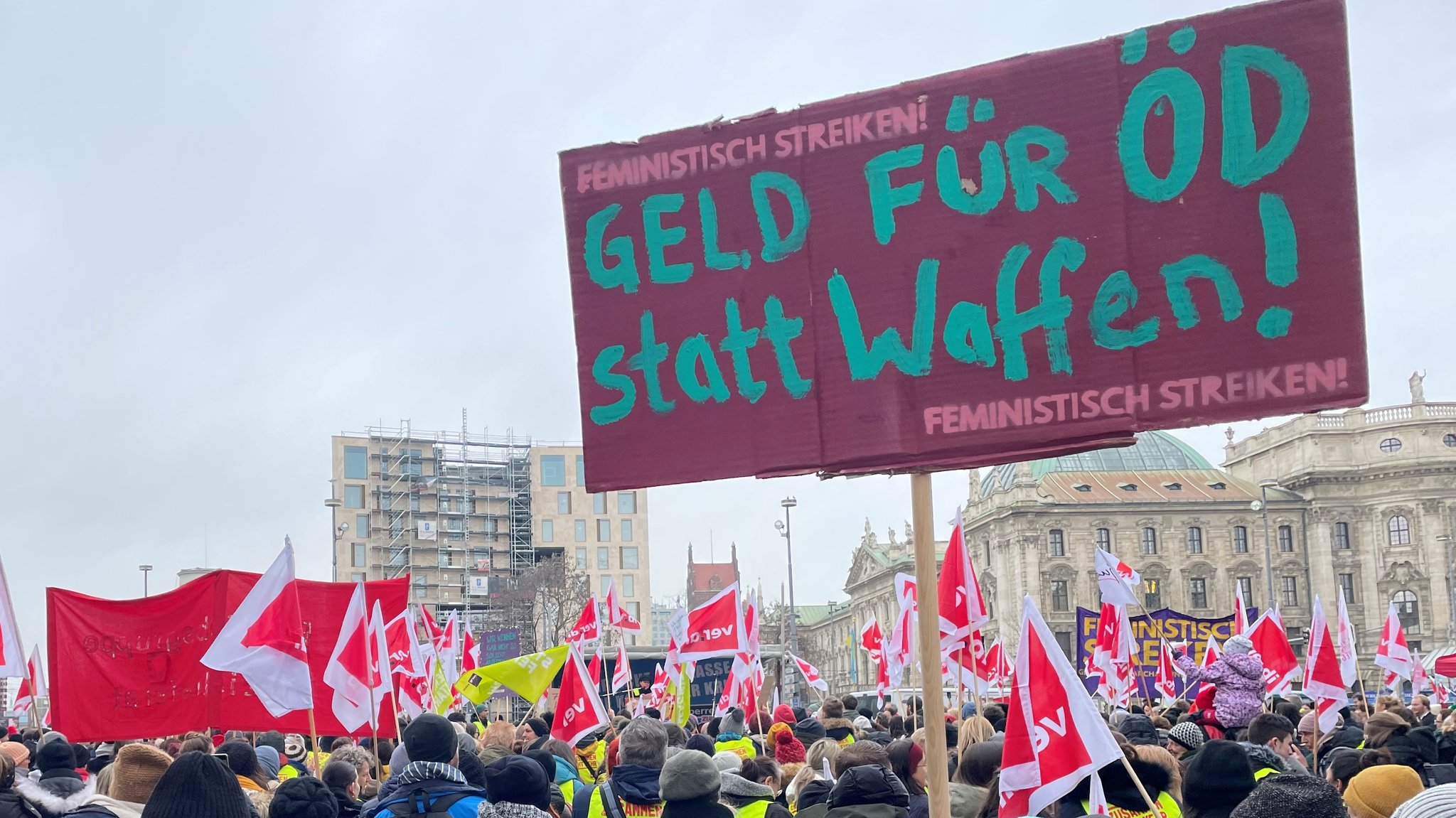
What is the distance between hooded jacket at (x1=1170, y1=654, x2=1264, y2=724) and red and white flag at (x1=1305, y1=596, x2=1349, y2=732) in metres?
1.64

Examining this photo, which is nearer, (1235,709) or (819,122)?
(819,122)

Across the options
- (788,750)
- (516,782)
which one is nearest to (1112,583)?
(788,750)

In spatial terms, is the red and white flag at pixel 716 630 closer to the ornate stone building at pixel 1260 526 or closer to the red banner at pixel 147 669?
the red banner at pixel 147 669

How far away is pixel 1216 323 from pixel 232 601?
879cm

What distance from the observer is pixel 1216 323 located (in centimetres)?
419

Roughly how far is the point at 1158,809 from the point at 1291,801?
85.7 inches

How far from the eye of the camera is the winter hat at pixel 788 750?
9.17 metres

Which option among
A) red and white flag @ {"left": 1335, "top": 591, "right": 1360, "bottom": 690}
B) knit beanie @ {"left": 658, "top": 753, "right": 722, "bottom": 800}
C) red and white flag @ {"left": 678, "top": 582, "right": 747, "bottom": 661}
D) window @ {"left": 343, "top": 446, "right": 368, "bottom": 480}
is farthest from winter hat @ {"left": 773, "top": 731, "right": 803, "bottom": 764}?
window @ {"left": 343, "top": 446, "right": 368, "bottom": 480}

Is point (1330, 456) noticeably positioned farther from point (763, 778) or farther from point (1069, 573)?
point (763, 778)

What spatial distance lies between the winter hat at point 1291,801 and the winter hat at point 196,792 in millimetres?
2740

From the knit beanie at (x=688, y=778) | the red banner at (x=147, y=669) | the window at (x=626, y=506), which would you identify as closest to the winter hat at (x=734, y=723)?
the red banner at (x=147, y=669)

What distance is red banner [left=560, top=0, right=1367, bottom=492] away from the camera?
4.16 m

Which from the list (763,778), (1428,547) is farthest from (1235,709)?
(1428,547)

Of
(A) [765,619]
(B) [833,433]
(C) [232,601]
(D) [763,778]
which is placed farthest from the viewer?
(A) [765,619]
